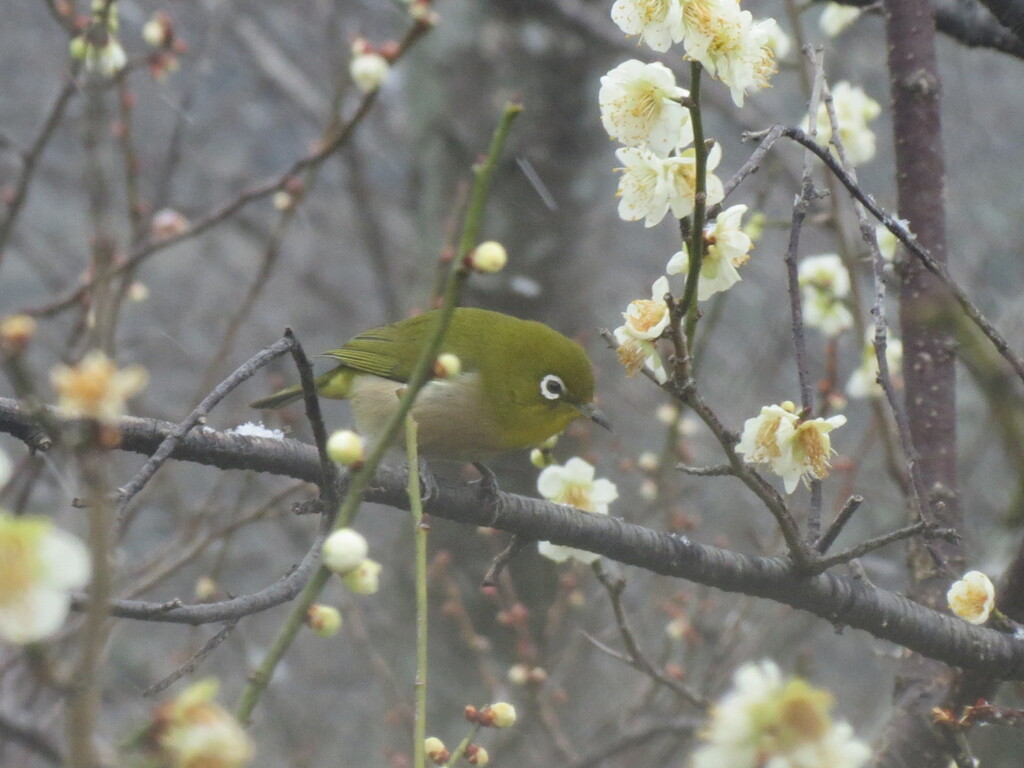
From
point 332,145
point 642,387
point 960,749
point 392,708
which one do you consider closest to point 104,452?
point 960,749

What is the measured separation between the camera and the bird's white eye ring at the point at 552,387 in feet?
11.3

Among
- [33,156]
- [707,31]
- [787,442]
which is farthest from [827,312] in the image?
[33,156]

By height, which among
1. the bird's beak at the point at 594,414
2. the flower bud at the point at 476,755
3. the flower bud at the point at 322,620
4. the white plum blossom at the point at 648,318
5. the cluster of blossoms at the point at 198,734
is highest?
the bird's beak at the point at 594,414

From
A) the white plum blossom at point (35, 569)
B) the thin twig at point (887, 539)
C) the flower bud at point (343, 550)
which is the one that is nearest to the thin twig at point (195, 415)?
the flower bud at point (343, 550)

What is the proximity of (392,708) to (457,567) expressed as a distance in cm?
79

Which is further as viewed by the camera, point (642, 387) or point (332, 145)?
point (642, 387)

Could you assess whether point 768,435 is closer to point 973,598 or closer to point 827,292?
point 973,598

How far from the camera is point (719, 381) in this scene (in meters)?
7.57

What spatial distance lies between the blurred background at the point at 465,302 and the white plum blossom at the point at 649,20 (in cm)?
90

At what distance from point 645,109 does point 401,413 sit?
932 mm

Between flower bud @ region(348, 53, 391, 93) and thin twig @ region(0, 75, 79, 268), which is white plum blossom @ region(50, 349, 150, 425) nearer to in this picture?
flower bud @ region(348, 53, 391, 93)

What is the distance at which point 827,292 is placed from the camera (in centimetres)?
363

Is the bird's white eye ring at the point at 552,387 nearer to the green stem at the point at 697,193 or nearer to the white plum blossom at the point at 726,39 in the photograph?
the white plum blossom at the point at 726,39

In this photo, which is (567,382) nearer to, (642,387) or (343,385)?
(343,385)
